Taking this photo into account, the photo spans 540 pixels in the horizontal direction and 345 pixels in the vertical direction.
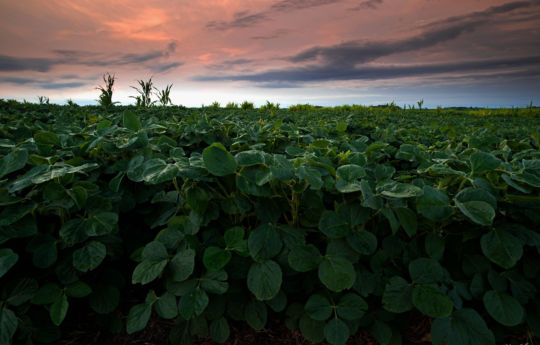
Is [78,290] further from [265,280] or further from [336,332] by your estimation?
[336,332]

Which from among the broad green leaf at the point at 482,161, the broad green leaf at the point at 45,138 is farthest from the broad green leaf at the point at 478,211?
the broad green leaf at the point at 45,138

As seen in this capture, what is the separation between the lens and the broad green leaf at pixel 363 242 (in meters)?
1.13

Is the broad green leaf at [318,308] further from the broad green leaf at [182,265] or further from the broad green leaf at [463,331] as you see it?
the broad green leaf at [182,265]

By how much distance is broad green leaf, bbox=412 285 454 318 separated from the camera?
41.4 inches

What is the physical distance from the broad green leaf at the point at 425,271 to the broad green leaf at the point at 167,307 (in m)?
0.92

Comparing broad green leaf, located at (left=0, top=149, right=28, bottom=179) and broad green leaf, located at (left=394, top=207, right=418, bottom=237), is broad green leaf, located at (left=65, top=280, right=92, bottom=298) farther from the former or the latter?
broad green leaf, located at (left=394, top=207, right=418, bottom=237)

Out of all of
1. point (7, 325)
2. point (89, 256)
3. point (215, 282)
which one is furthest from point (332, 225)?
point (7, 325)

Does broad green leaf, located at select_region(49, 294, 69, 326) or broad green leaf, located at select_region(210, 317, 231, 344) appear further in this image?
broad green leaf, located at select_region(210, 317, 231, 344)

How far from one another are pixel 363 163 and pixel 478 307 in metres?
0.81

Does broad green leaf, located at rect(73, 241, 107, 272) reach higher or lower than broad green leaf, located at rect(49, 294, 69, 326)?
higher

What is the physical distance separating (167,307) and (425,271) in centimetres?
101

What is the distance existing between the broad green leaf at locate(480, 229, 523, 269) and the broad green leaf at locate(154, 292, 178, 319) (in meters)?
1.19

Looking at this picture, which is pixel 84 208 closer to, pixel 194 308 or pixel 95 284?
pixel 95 284

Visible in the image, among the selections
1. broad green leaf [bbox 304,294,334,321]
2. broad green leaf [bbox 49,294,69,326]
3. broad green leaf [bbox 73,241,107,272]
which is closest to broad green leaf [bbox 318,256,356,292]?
broad green leaf [bbox 304,294,334,321]
